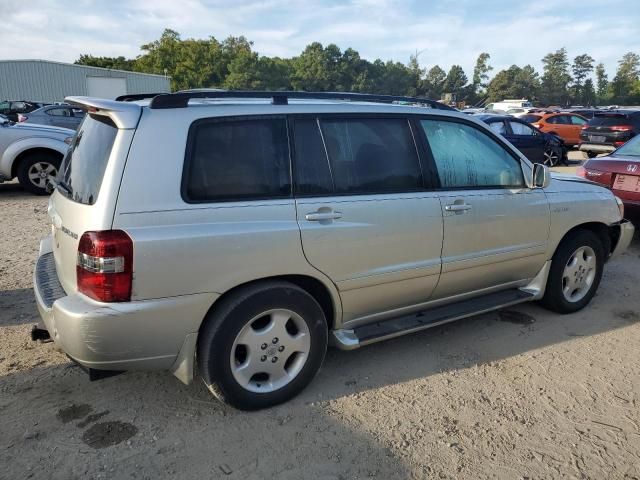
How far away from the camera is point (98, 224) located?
242 centimetres

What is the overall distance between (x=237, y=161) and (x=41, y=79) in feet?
139

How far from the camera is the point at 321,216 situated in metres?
2.91

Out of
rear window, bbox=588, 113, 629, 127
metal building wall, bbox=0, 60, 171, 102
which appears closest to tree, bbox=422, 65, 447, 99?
metal building wall, bbox=0, 60, 171, 102

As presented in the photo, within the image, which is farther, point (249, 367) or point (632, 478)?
point (249, 367)

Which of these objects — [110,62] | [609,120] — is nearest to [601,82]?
[110,62]

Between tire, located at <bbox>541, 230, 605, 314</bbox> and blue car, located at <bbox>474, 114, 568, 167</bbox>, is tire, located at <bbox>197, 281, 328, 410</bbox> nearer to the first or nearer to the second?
tire, located at <bbox>541, 230, 605, 314</bbox>

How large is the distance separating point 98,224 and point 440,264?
7.05ft

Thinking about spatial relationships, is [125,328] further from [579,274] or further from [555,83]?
[555,83]

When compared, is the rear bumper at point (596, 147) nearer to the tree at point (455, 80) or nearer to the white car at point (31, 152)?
the white car at point (31, 152)

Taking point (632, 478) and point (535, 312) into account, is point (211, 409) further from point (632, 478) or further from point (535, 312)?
point (535, 312)

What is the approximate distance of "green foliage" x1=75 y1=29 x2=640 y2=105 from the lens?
214ft

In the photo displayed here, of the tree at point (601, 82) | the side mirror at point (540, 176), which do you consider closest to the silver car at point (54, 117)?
the side mirror at point (540, 176)

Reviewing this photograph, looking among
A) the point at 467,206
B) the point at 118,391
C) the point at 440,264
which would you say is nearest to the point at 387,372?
the point at 440,264

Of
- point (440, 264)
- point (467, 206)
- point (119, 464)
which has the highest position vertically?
point (467, 206)
